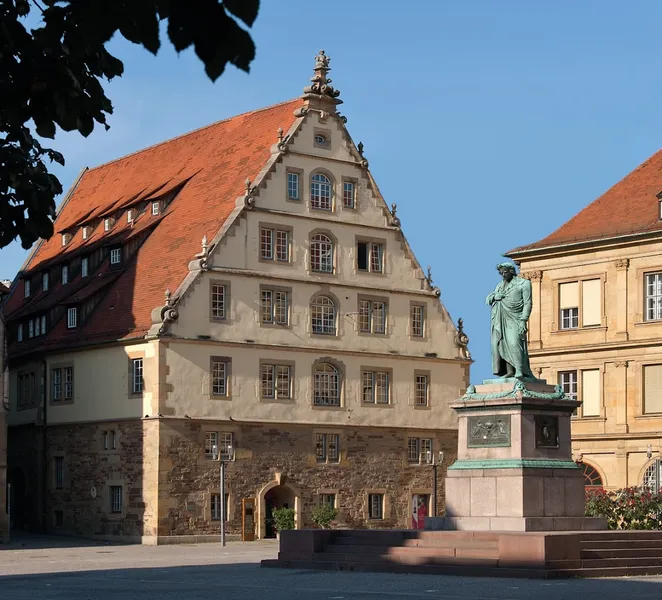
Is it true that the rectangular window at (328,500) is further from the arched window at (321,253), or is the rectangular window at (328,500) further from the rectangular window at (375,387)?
the arched window at (321,253)

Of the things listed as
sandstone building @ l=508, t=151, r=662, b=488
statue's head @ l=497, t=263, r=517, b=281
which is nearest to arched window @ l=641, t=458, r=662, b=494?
→ sandstone building @ l=508, t=151, r=662, b=488

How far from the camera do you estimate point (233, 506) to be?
166 ft

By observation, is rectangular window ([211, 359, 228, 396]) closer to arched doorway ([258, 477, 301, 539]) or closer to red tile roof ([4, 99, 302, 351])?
red tile roof ([4, 99, 302, 351])

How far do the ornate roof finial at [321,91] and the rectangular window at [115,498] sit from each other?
14.7 m

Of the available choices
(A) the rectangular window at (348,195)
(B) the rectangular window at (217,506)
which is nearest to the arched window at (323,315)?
(A) the rectangular window at (348,195)

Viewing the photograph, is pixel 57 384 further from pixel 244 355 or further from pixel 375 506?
pixel 375 506

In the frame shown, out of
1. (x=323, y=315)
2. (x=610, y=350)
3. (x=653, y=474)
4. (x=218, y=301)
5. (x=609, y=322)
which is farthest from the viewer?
(x=609, y=322)

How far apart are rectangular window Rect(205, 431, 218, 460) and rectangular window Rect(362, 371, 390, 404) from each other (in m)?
6.53

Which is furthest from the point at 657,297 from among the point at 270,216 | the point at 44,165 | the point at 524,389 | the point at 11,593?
the point at 44,165

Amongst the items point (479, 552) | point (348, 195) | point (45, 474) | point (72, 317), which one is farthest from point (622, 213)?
point (479, 552)

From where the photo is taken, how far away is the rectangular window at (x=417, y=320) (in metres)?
56.7

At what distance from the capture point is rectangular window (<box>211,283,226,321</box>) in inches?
2019

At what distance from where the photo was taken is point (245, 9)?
658cm

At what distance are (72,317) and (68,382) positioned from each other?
240cm
